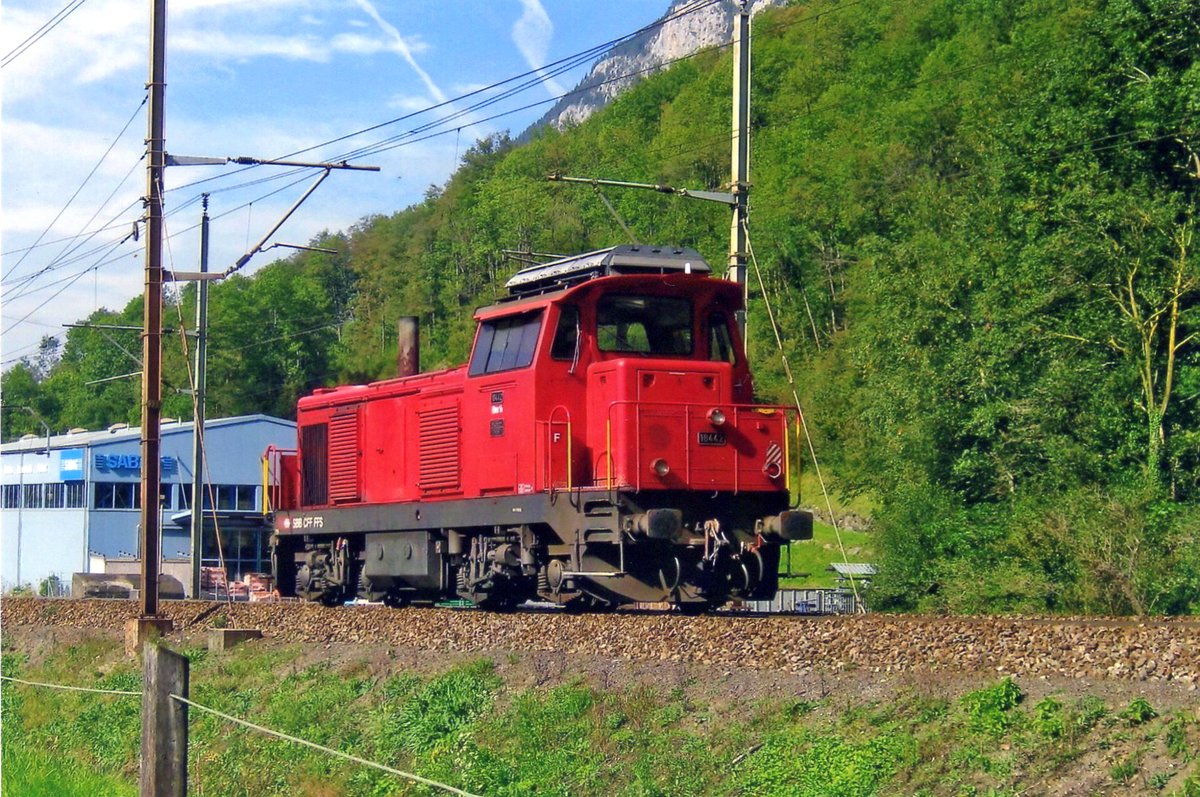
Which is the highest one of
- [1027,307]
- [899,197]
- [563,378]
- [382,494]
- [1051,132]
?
[899,197]

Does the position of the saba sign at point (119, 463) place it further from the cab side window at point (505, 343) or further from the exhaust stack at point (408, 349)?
the cab side window at point (505, 343)

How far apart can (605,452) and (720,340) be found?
2376 millimetres

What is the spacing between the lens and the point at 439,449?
18.6 m

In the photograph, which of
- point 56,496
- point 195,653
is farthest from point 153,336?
point 56,496

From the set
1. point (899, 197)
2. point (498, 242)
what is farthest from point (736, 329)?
point (498, 242)

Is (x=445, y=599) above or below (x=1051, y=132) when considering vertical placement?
below

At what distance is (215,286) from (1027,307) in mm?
96311

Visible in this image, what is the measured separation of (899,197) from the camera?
65.7 meters

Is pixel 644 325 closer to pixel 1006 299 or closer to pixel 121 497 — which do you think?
pixel 1006 299

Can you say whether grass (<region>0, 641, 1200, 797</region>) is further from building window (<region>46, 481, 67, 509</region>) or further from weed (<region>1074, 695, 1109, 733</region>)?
building window (<region>46, 481, 67, 509</region>)

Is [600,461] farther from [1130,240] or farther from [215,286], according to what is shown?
[215,286]

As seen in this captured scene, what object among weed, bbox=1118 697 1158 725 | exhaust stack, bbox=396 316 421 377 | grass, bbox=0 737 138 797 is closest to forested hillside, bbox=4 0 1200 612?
exhaust stack, bbox=396 316 421 377

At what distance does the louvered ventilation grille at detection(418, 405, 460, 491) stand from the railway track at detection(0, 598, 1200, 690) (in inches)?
71.5

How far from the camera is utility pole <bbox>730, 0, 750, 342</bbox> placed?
66.3 ft
